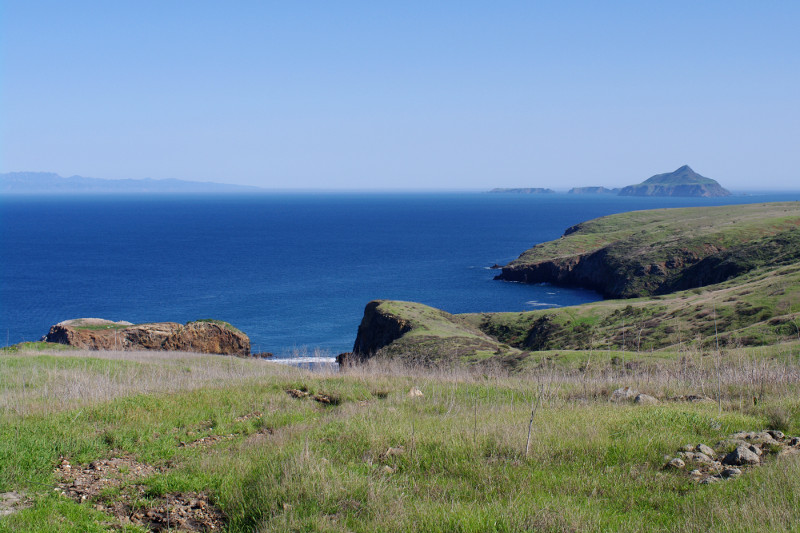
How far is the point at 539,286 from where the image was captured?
92.2 metres

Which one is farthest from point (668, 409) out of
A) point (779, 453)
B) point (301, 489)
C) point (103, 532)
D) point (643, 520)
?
point (103, 532)

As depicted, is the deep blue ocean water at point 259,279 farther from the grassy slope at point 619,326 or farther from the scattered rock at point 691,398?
the scattered rock at point 691,398

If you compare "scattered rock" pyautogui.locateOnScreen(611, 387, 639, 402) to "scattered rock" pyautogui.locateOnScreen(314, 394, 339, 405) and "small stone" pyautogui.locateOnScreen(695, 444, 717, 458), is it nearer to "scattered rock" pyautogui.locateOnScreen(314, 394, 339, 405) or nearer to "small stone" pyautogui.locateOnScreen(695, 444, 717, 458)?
"small stone" pyautogui.locateOnScreen(695, 444, 717, 458)

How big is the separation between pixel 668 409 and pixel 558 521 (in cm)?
527

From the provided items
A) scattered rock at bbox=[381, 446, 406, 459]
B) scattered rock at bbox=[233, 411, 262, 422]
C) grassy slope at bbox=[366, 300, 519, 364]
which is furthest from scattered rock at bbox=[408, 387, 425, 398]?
grassy slope at bbox=[366, 300, 519, 364]

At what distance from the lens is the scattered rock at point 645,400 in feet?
37.3

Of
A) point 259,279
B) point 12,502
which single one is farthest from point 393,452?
point 259,279

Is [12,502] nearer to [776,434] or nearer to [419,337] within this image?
[776,434]

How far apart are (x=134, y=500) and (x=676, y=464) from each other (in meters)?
7.13

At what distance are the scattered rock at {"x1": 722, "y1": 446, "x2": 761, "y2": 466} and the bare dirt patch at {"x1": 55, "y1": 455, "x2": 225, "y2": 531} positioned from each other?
21.9 feet

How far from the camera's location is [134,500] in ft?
23.9

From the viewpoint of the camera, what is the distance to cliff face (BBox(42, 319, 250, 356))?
131 feet

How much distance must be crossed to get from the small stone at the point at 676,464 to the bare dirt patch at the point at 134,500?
5903 mm

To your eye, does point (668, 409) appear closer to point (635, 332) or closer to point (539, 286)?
point (635, 332)
